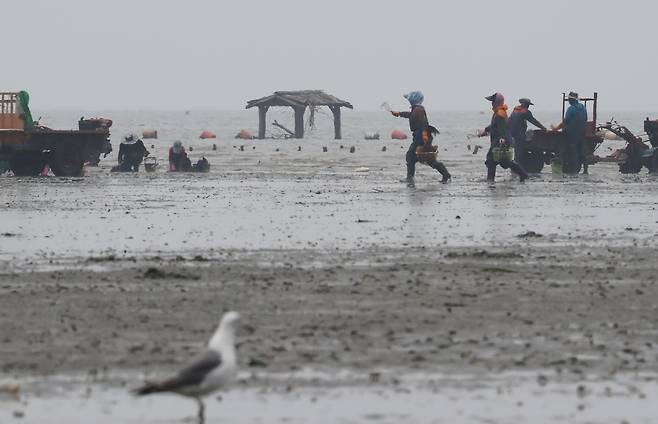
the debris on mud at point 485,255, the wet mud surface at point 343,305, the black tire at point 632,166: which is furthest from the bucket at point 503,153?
the debris on mud at point 485,255

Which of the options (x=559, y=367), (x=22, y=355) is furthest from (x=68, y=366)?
(x=559, y=367)

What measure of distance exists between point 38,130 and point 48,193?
6.96 metres

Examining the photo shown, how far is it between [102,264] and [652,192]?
1840 centimetres

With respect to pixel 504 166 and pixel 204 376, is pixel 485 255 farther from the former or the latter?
pixel 504 166

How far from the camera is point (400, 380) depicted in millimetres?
10516

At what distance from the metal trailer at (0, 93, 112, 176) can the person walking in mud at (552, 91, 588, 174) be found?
35.4ft

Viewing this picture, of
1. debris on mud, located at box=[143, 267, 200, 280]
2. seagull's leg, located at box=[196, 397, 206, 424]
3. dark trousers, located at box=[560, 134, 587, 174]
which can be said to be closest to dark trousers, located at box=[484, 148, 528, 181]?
dark trousers, located at box=[560, 134, 587, 174]

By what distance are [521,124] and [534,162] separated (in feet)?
10.0

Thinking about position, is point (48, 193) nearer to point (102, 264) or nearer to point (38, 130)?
point (38, 130)

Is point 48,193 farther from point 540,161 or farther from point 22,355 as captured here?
point 22,355

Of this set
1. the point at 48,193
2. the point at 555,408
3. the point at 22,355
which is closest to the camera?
the point at 555,408

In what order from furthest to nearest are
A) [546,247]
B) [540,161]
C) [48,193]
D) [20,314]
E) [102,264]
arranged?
[540,161]
[48,193]
[546,247]
[102,264]
[20,314]

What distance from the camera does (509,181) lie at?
38.1 m

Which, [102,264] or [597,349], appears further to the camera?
[102,264]
